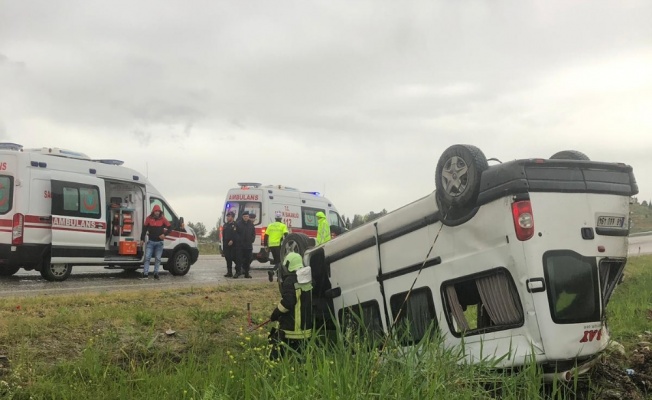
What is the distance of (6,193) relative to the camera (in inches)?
401

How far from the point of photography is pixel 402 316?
4.61 meters

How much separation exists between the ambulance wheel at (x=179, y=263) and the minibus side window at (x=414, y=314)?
9566mm

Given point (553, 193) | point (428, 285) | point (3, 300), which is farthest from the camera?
point (3, 300)

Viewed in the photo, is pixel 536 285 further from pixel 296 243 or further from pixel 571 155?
pixel 296 243

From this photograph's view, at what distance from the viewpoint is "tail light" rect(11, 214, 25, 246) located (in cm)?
1009

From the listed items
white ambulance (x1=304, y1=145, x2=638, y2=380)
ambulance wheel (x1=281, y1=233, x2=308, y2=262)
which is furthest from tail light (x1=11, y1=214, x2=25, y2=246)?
white ambulance (x1=304, y1=145, x2=638, y2=380)

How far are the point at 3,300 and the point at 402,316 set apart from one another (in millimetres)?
4946

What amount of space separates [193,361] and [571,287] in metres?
3.14

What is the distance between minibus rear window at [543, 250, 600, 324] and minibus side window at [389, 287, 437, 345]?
3.07 ft

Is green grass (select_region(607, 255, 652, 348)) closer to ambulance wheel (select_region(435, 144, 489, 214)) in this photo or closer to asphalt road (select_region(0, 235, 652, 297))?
ambulance wheel (select_region(435, 144, 489, 214))

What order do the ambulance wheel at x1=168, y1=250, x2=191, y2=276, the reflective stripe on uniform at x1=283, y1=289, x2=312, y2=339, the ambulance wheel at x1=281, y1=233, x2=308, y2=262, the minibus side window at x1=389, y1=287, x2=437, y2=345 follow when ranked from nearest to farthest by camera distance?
the minibus side window at x1=389, y1=287, x2=437, y2=345, the reflective stripe on uniform at x1=283, y1=289, x2=312, y2=339, the ambulance wheel at x1=281, y1=233, x2=308, y2=262, the ambulance wheel at x1=168, y1=250, x2=191, y2=276

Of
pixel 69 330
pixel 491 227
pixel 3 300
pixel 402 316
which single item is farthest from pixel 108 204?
pixel 491 227

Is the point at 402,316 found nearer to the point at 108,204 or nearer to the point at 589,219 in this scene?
the point at 589,219

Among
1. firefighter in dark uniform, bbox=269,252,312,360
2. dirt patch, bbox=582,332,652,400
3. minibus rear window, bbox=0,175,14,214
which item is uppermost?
minibus rear window, bbox=0,175,14,214
